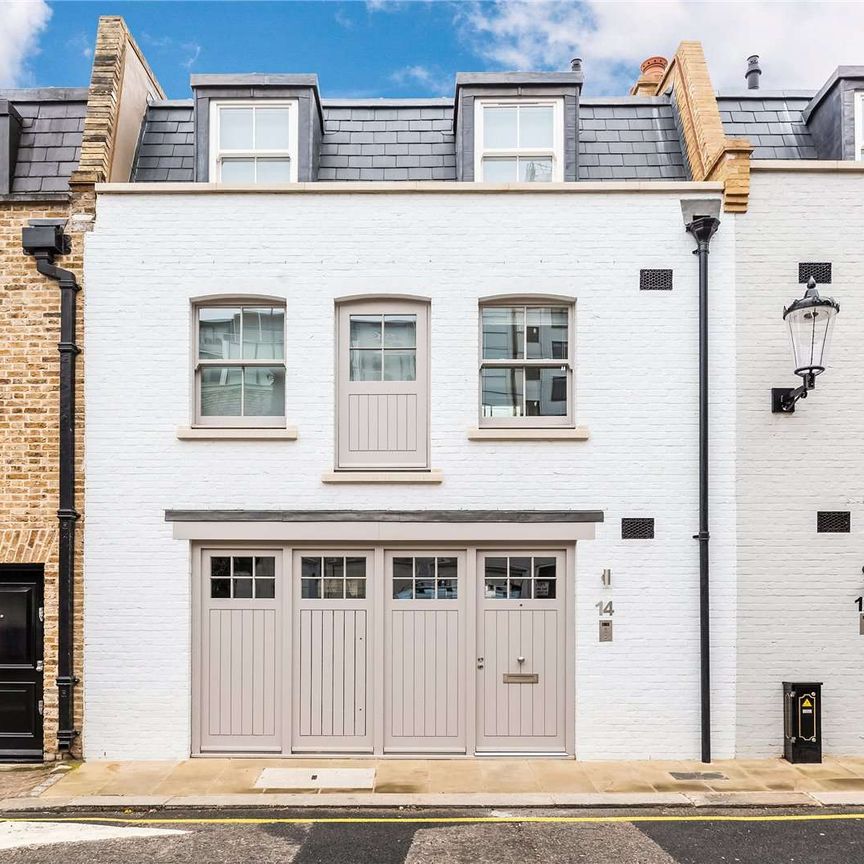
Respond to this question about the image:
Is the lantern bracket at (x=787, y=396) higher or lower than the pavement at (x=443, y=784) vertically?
higher

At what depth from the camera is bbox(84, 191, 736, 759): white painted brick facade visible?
29.3ft

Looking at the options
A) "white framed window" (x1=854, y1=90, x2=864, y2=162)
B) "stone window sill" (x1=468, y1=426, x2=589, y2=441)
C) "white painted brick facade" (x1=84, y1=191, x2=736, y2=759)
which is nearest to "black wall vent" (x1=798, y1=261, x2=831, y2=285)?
"white painted brick facade" (x1=84, y1=191, x2=736, y2=759)

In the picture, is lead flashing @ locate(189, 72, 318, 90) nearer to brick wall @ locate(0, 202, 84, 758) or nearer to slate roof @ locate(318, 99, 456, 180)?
slate roof @ locate(318, 99, 456, 180)

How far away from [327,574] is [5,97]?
8311mm

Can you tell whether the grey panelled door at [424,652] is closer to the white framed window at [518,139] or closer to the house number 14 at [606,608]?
the house number 14 at [606,608]

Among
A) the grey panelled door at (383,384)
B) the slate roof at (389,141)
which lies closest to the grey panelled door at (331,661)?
the grey panelled door at (383,384)

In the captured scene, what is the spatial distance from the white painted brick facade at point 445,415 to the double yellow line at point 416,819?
5.00 feet

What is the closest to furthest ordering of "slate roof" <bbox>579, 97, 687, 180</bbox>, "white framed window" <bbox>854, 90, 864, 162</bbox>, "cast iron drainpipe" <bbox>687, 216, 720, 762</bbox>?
"cast iron drainpipe" <bbox>687, 216, 720, 762</bbox>, "white framed window" <bbox>854, 90, 864, 162</bbox>, "slate roof" <bbox>579, 97, 687, 180</bbox>

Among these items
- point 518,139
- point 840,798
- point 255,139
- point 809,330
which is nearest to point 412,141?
point 518,139

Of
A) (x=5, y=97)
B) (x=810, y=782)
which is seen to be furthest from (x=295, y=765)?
(x=5, y=97)

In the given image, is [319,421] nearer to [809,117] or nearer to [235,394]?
[235,394]

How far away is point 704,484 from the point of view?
8883 mm

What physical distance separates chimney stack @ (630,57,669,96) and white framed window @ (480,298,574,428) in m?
6.39

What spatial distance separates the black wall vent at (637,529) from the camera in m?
9.02
